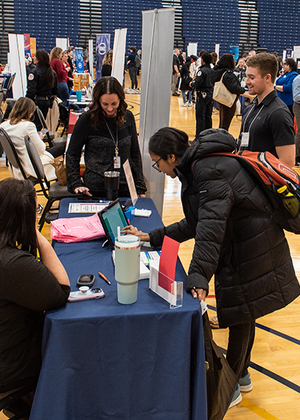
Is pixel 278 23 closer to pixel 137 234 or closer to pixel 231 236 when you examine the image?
pixel 137 234

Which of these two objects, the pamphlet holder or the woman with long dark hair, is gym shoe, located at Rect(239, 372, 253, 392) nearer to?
the pamphlet holder

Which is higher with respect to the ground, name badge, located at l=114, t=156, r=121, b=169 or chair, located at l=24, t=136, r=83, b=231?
name badge, located at l=114, t=156, r=121, b=169

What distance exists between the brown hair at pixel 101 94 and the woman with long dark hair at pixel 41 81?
4.79m

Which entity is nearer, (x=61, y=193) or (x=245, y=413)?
(x=245, y=413)

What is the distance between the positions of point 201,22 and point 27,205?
23822 millimetres

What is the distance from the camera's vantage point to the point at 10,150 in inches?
144

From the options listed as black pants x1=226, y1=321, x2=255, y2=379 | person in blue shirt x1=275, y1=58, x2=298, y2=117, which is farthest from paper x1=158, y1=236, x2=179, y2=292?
person in blue shirt x1=275, y1=58, x2=298, y2=117

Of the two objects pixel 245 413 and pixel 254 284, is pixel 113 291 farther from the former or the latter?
pixel 245 413

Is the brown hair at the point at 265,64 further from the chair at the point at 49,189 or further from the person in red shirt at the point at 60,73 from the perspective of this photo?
the person in red shirt at the point at 60,73

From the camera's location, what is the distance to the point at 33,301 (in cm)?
137

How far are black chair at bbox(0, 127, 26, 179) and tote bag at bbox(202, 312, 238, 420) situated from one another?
8.65 feet

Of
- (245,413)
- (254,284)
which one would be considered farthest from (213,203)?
(245,413)

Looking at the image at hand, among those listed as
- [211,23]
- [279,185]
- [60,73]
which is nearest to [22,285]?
[279,185]

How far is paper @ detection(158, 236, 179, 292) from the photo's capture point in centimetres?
145
